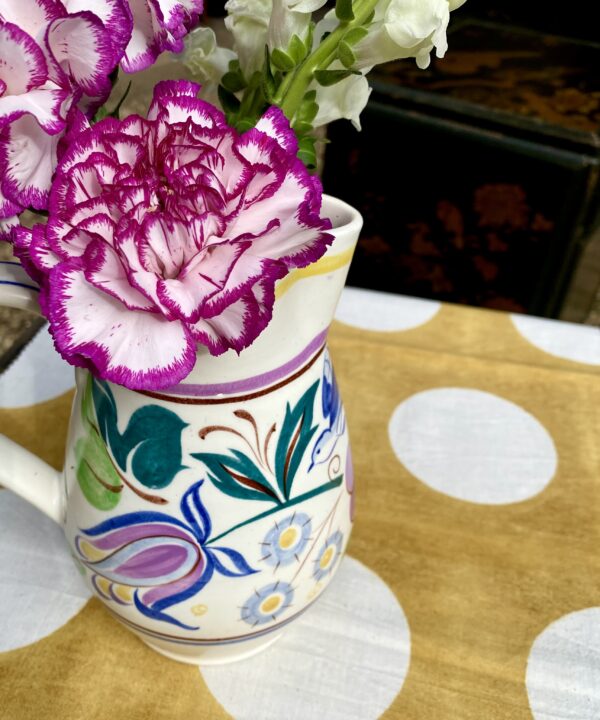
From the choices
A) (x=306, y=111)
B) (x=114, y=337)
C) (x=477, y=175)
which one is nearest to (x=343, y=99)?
(x=306, y=111)

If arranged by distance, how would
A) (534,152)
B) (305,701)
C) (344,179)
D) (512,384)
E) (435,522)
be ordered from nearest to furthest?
1. (305,701)
2. (435,522)
3. (512,384)
4. (534,152)
5. (344,179)

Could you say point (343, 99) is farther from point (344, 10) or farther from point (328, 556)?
point (328, 556)

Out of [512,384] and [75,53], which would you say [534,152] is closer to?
[512,384]

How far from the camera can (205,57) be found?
0.26m

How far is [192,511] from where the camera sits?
284mm

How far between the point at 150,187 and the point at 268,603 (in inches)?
7.5

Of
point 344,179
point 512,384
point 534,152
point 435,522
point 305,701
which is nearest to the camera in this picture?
point 305,701

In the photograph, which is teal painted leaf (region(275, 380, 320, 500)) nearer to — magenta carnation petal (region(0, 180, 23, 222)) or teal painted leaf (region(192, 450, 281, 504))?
teal painted leaf (region(192, 450, 281, 504))

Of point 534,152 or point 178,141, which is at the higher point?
point 178,141

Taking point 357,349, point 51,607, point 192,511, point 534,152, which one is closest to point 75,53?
point 192,511

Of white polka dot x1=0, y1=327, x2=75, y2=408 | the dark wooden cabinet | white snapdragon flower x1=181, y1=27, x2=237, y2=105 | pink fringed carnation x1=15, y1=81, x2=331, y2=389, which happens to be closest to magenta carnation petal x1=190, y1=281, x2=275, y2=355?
pink fringed carnation x1=15, y1=81, x2=331, y2=389

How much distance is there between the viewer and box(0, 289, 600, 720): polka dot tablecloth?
35 cm

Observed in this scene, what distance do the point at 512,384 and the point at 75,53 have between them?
17.4 inches

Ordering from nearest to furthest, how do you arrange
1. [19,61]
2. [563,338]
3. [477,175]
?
[19,61] < [563,338] < [477,175]
